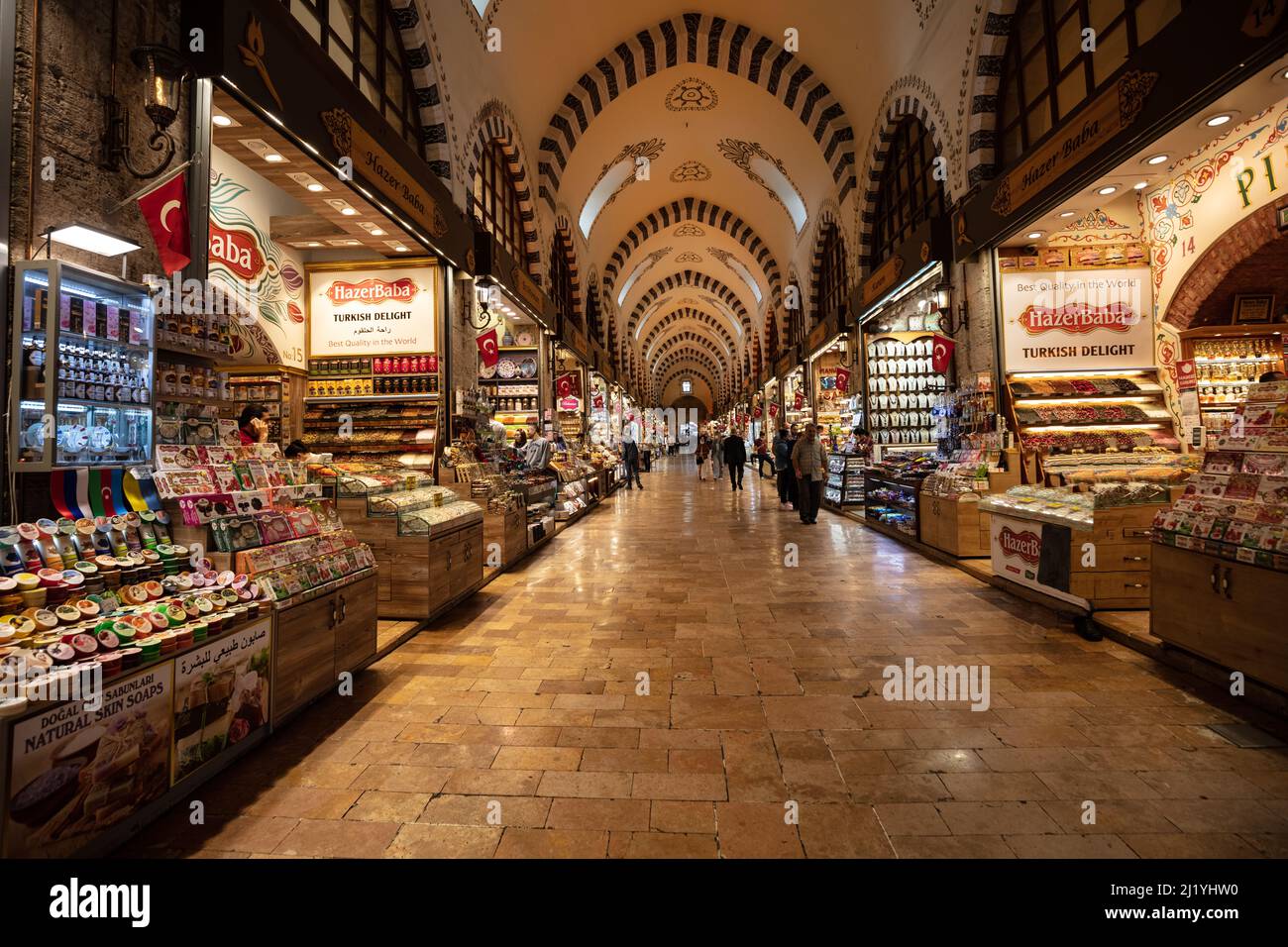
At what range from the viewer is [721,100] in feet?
41.4

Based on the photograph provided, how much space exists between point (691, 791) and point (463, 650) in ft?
6.24

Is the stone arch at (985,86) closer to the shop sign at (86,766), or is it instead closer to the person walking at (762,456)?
the shop sign at (86,766)

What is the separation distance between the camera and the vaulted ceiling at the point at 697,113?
8.95 metres

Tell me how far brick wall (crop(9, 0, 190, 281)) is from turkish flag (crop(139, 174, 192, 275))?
6 cm

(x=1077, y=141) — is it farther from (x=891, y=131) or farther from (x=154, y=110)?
(x=154, y=110)

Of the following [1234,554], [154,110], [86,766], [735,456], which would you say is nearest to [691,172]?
[735,456]

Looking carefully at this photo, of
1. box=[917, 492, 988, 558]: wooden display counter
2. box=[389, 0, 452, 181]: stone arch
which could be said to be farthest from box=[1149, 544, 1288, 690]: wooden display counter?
box=[389, 0, 452, 181]: stone arch

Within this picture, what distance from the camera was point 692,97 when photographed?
1259 cm

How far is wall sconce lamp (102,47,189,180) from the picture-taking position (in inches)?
Result: 99.6

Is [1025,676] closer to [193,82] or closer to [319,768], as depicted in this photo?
[319,768]

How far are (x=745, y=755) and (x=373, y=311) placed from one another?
263 inches

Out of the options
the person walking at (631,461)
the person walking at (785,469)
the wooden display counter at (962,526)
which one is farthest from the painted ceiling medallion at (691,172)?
the wooden display counter at (962,526)

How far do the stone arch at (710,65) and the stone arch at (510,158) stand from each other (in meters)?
0.69
